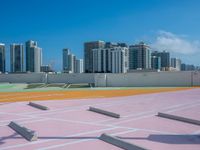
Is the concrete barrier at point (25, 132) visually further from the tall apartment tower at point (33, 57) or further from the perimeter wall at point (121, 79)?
the tall apartment tower at point (33, 57)

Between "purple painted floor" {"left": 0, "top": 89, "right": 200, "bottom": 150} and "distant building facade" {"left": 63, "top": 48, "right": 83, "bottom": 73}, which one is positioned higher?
"distant building facade" {"left": 63, "top": 48, "right": 83, "bottom": 73}

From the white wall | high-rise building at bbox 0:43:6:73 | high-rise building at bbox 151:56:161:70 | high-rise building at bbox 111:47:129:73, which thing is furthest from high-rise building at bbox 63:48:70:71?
the white wall

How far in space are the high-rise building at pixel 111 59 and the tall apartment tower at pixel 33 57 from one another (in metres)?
17.4

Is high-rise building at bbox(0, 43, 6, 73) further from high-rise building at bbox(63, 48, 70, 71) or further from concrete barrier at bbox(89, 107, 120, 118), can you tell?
concrete barrier at bbox(89, 107, 120, 118)

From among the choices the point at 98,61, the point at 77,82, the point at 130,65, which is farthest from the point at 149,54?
the point at 77,82

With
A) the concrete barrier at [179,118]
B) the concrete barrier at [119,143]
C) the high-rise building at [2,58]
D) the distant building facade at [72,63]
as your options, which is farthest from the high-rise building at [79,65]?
the concrete barrier at [119,143]

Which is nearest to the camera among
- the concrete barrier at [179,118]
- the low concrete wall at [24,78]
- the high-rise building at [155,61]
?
the concrete barrier at [179,118]

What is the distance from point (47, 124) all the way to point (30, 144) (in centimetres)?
214

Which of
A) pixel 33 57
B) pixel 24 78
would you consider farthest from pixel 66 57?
pixel 24 78

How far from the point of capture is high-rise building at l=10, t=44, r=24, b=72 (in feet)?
245

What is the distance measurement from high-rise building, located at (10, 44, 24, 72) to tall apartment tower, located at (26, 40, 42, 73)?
68.3 inches

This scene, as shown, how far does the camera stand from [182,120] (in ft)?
25.7

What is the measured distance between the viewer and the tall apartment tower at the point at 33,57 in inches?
2969

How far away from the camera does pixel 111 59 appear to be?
65.5 m
